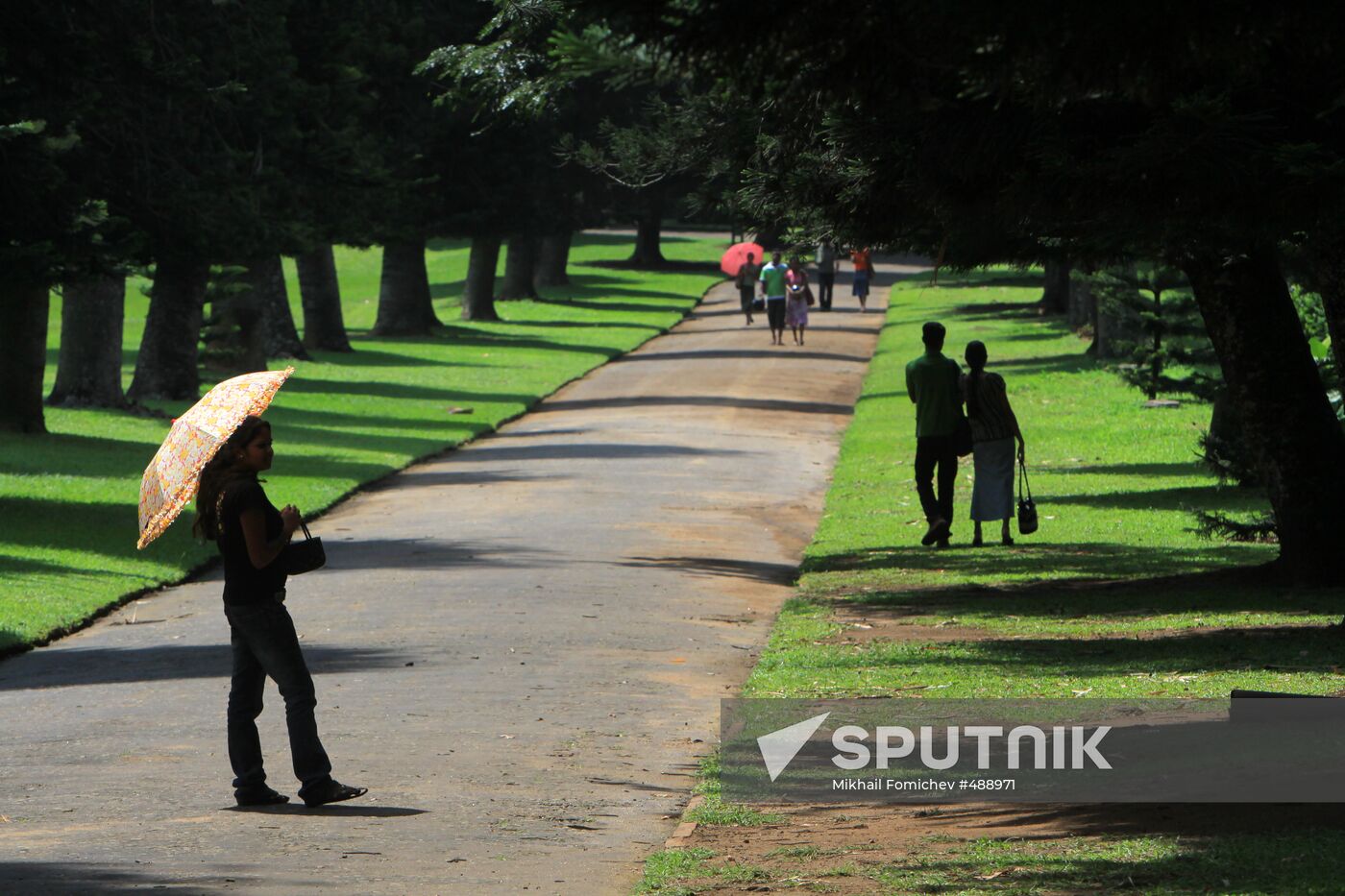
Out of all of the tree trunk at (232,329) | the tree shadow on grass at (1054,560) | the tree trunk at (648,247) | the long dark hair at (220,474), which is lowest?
the tree trunk at (648,247)

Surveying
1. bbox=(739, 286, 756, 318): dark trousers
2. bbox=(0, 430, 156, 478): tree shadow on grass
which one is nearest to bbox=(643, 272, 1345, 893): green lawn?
bbox=(0, 430, 156, 478): tree shadow on grass

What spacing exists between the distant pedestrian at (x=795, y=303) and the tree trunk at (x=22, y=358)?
903 inches

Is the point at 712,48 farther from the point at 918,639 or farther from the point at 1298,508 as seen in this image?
the point at 1298,508

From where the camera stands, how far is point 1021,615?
45.9 feet

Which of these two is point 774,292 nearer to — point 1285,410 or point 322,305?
point 322,305

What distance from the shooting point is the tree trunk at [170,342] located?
1335 inches

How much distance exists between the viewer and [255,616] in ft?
29.2

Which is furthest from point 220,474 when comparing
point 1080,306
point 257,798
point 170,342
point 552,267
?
point 552,267

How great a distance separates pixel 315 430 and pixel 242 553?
2299cm

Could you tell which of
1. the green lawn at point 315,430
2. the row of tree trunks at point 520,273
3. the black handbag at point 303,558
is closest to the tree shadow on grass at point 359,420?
the green lawn at point 315,430

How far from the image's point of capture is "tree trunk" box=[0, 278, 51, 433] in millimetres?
25906

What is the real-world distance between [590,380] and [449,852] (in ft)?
110

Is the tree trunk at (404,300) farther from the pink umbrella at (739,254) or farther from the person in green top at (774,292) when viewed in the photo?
the person in green top at (774,292)

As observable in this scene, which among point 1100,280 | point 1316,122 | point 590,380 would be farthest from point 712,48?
point 590,380
